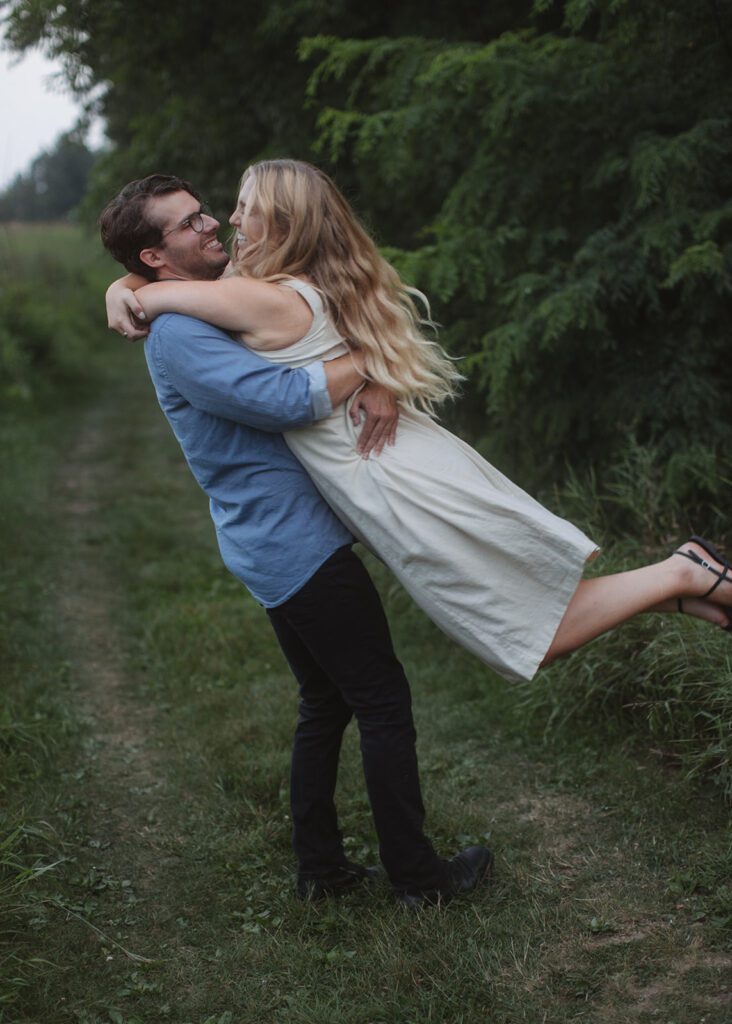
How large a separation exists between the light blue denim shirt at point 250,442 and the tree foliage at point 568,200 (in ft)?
6.91

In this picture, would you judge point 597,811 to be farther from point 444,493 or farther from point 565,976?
point 444,493

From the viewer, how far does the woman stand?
2701 millimetres

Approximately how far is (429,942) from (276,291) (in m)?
1.76

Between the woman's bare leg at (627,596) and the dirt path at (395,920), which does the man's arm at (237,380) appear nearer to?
the woman's bare leg at (627,596)

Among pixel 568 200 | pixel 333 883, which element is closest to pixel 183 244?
pixel 333 883

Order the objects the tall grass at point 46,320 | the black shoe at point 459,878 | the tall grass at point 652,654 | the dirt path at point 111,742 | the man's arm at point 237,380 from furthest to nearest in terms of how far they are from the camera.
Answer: the tall grass at point 46,320 → the tall grass at point 652,654 → the dirt path at point 111,742 → the black shoe at point 459,878 → the man's arm at point 237,380

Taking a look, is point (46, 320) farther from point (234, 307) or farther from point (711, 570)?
point (711, 570)

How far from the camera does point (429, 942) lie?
9.49 feet

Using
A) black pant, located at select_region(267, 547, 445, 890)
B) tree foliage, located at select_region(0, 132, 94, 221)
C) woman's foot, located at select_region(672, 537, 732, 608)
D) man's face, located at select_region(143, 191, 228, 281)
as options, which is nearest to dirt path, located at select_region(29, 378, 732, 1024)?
black pant, located at select_region(267, 547, 445, 890)

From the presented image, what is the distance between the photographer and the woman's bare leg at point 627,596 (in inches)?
112

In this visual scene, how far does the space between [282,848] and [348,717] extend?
712 mm

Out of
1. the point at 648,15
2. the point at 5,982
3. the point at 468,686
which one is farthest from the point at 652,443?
the point at 5,982

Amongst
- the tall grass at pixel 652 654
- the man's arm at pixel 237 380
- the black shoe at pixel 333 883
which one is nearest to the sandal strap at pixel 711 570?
the tall grass at pixel 652 654

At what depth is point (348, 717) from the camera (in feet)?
10.5
